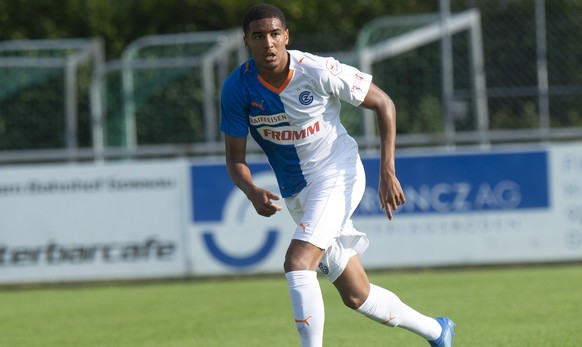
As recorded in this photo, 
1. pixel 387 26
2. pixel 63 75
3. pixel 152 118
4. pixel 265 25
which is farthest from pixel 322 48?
pixel 265 25

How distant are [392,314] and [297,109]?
51.6 inches

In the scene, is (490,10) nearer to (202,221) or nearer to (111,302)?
(202,221)

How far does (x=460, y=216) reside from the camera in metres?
13.5

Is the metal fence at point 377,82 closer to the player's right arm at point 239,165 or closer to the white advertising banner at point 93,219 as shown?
the white advertising banner at point 93,219

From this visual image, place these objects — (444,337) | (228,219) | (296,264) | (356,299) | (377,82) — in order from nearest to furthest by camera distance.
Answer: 1. (296,264)
2. (356,299)
3. (444,337)
4. (228,219)
5. (377,82)

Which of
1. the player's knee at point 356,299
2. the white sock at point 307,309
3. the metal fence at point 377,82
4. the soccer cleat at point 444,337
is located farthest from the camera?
the metal fence at point 377,82

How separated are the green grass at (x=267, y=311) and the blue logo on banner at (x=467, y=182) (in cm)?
77

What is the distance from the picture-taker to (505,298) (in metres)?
10.8

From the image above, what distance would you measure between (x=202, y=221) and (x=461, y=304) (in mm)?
4093

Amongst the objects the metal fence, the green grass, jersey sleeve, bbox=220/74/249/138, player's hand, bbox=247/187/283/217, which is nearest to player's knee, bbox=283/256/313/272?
player's hand, bbox=247/187/283/217

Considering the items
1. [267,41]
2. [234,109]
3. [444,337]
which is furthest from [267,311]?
[267,41]

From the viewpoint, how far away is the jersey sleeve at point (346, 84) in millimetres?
6715

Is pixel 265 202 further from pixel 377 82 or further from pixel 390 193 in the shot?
pixel 377 82

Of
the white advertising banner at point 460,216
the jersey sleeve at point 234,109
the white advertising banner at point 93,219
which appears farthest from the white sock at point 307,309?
the white advertising banner at point 93,219
